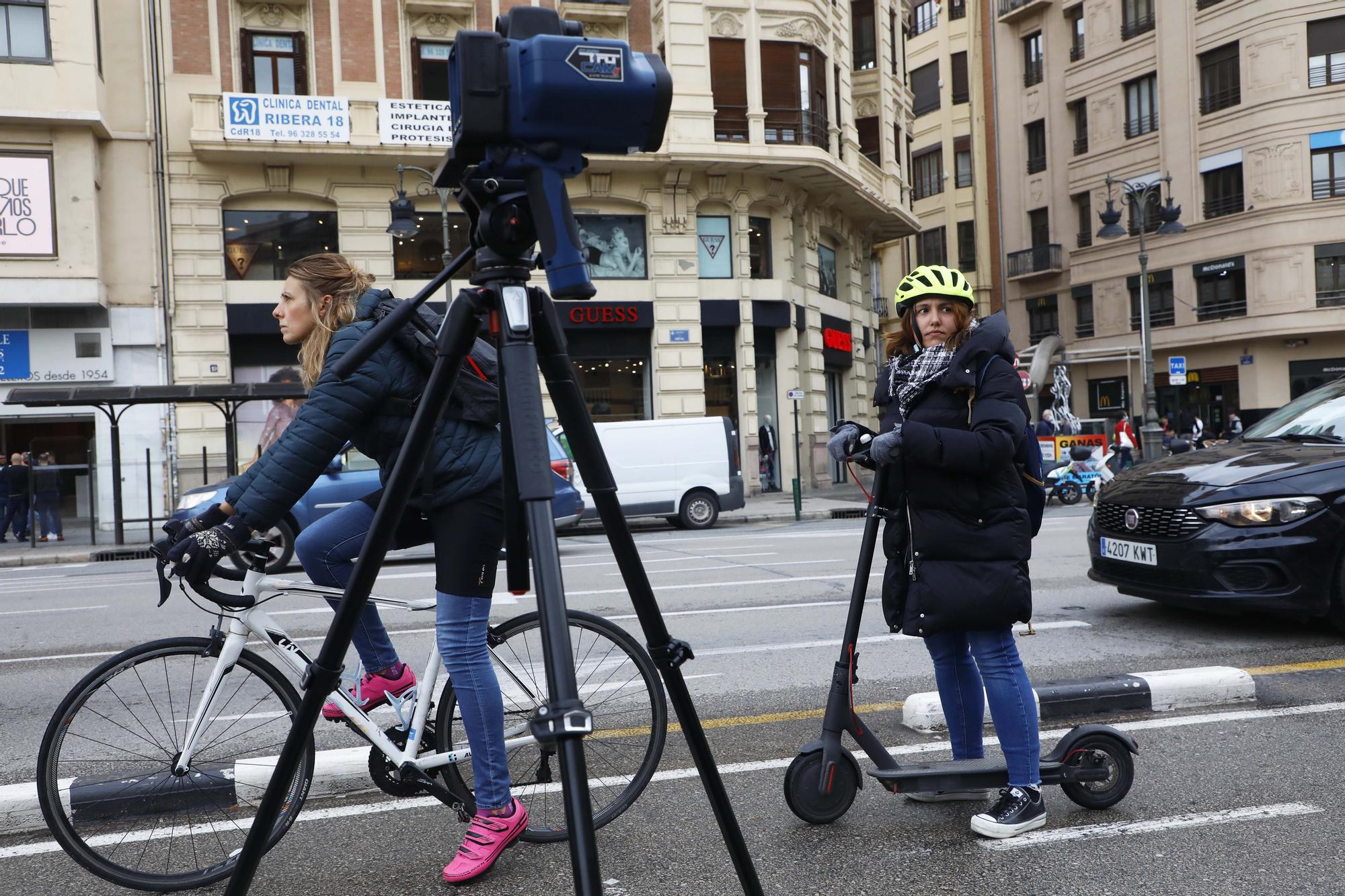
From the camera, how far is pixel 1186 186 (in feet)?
117

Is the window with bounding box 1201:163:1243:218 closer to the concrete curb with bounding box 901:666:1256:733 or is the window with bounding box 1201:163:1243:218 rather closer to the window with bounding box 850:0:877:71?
the window with bounding box 850:0:877:71

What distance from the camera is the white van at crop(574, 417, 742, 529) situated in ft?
58.9

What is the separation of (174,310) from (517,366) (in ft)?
75.2

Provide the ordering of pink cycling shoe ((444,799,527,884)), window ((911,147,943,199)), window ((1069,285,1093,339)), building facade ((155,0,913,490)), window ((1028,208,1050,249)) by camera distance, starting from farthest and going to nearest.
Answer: window ((911,147,943,199)) → window ((1028,208,1050,249)) → window ((1069,285,1093,339)) → building facade ((155,0,913,490)) → pink cycling shoe ((444,799,527,884))

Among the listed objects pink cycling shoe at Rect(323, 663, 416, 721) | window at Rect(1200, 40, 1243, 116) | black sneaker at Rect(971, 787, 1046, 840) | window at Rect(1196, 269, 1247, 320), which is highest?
window at Rect(1200, 40, 1243, 116)

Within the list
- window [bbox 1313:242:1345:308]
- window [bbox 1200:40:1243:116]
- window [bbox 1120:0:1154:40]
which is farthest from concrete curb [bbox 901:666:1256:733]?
window [bbox 1120:0:1154:40]

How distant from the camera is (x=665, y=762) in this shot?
4.40 m

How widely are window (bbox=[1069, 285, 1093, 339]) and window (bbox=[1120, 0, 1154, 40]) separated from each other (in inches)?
345

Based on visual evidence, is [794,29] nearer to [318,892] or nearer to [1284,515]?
[1284,515]

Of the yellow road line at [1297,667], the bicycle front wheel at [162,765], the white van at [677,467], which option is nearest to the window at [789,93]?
the white van at [677,467]

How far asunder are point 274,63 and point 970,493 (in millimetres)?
23514

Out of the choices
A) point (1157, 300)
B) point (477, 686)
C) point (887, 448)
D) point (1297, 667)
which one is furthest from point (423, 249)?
point (1157, 300)

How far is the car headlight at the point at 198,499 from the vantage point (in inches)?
511

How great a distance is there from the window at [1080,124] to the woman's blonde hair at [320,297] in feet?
135
